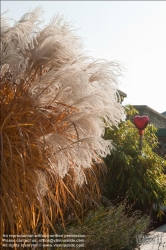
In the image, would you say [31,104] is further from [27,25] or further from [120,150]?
[120,150]

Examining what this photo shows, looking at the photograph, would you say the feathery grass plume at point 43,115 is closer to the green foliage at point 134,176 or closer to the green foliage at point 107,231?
the green foliage at point 107,231

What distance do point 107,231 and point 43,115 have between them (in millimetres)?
1108

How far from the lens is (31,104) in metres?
3.32

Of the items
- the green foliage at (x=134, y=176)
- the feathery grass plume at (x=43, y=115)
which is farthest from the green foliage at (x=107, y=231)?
the green foliage at (x=134, y=176)

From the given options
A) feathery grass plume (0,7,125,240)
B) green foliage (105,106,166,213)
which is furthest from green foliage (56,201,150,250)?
green foliage (105,106,166,213)

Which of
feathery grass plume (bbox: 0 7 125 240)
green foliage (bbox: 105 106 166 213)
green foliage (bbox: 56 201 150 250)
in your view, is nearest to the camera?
feathery grass plume (bbox: 0 7 125 240)

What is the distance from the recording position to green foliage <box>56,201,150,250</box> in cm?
350

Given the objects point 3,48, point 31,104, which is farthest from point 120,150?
point 3,48

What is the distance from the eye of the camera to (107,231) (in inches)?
144

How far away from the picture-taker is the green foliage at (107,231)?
350 centimetres

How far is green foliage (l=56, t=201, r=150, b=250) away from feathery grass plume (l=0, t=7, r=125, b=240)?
0.78 feet

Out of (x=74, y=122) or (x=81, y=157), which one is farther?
(x=74, y=122)

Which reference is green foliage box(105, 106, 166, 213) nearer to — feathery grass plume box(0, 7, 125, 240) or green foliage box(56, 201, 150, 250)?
green foliage box(56, 201, 150, 250)

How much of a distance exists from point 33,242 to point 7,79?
123cm
